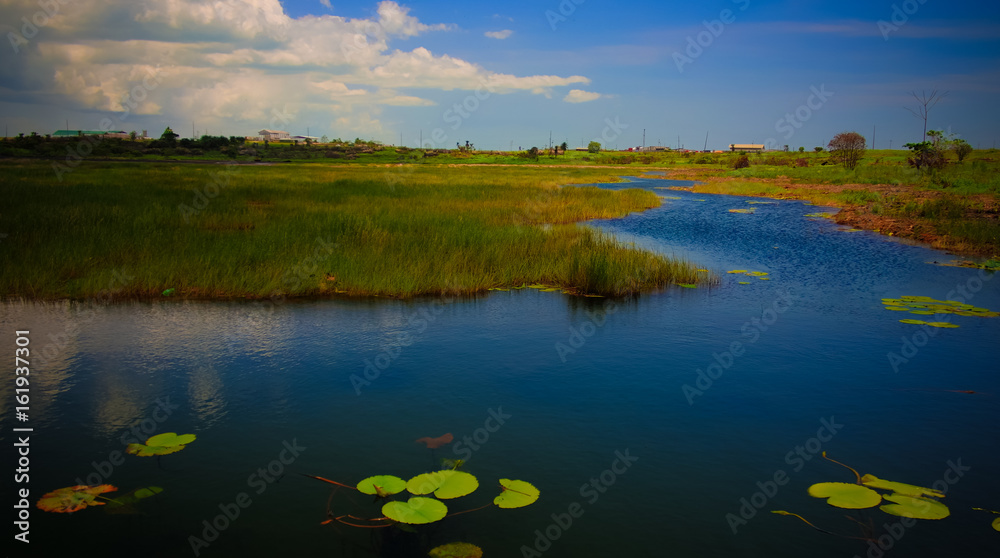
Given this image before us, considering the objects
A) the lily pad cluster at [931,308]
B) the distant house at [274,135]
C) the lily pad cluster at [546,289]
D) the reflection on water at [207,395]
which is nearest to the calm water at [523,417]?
the reflection on water at [207,395]

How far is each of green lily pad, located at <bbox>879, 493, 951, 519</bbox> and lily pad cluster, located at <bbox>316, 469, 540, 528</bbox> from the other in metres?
3.06

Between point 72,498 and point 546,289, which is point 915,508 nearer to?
point 72,498

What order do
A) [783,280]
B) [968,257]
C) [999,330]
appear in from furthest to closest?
1. [968,257]
2. [783,280]
3. [999,330]

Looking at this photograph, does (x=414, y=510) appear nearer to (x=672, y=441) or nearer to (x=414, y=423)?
(x=414, y=423)

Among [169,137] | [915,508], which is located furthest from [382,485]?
[169,137]

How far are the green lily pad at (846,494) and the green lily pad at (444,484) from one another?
313 cm

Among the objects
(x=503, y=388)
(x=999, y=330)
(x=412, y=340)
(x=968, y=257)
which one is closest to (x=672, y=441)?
(x=503, y=388)

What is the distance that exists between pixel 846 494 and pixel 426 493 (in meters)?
3.73

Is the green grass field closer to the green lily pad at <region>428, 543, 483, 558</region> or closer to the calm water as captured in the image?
the calm water

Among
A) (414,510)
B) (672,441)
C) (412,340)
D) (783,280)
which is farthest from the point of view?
(783,280)

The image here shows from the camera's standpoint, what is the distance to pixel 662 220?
27000mm

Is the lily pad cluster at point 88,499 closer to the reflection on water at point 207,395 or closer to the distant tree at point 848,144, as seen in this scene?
the reflection on water at point 207,395

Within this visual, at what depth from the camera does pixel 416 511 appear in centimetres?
483

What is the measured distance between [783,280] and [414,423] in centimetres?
1161
